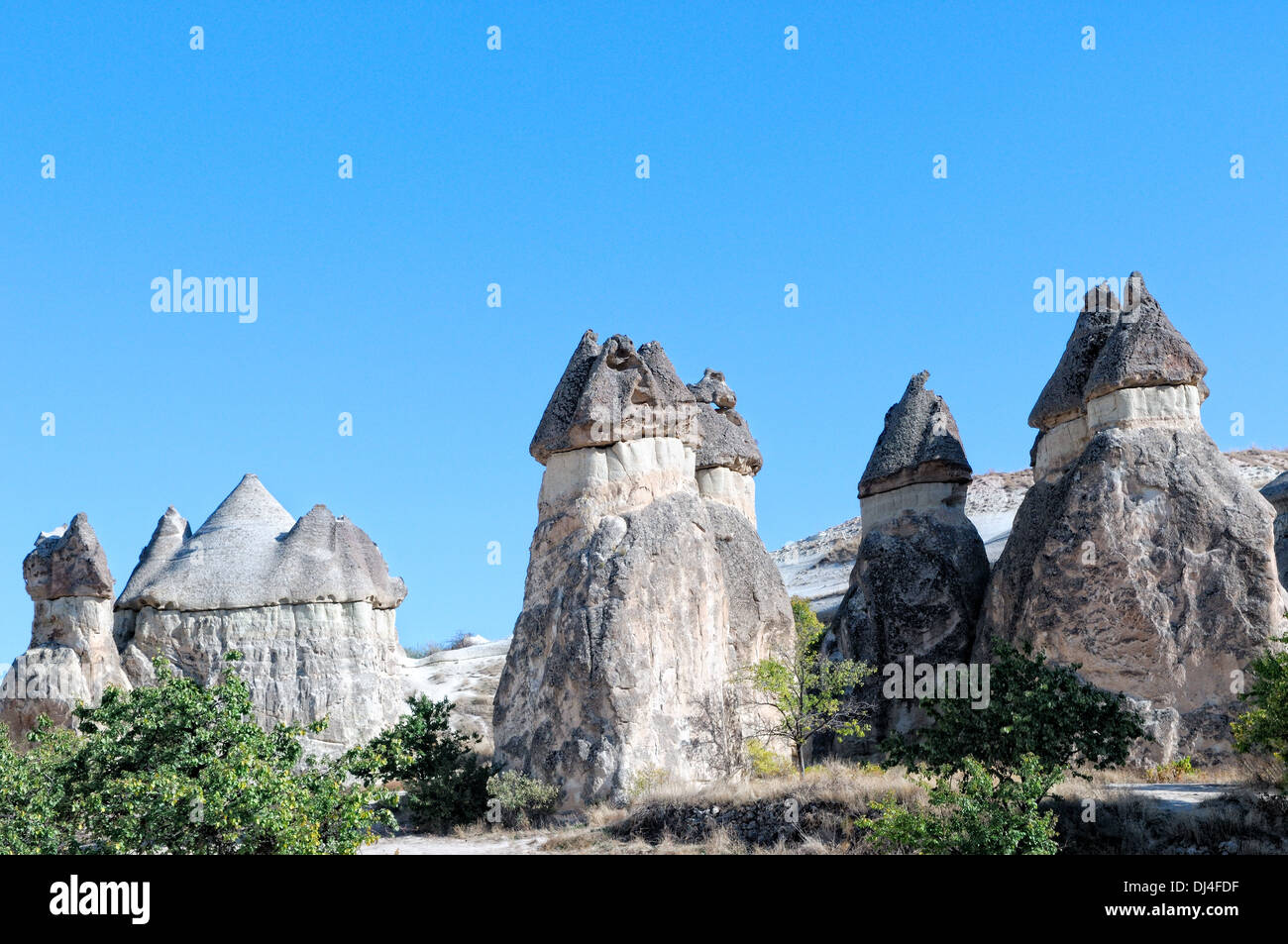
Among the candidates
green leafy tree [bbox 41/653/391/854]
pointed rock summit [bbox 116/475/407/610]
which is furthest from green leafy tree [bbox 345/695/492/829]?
pointed rock summit [bbox 116/475/407/610]

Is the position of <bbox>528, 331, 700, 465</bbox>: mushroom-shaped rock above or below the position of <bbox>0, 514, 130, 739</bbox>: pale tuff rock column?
above

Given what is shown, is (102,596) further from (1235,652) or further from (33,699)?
(1235,652)

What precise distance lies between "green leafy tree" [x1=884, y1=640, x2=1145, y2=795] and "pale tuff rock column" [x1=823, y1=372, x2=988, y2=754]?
27.8 feet

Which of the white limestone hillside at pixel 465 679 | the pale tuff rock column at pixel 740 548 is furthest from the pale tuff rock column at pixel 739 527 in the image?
the white limestone hillside at pixel 465 679

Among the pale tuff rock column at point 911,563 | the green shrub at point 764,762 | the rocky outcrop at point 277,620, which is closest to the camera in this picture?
the green shrub at point 764,762

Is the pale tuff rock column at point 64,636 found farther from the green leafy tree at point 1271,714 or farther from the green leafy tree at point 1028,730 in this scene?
the green leafy tree at point 1271,714

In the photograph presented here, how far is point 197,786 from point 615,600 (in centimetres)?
872

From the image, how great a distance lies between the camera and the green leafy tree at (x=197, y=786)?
1180 cm

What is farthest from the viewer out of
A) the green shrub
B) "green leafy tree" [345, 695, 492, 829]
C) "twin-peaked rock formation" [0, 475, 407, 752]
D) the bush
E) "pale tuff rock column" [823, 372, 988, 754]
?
"twin-peaked rock formation" [0, 475, 407, 752]

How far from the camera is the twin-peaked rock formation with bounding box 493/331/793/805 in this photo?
19281 millimetres

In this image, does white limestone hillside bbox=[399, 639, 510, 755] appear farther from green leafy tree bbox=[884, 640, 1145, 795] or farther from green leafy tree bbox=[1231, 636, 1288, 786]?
green leafy tree bbox=[1231, 636, 1288, 786]

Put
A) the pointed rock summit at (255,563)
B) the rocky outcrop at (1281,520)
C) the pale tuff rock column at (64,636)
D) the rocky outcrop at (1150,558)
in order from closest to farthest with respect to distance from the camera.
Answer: the rocky outcrop at (1150,558) < the pale tuff rock column at (64,636) < the pointed rock summit at (255,563) < the rocky outcrop at (1281,520)

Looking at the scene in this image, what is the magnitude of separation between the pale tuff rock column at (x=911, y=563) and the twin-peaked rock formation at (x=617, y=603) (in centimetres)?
305

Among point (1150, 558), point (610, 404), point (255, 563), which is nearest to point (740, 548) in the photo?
point (610, 404)
